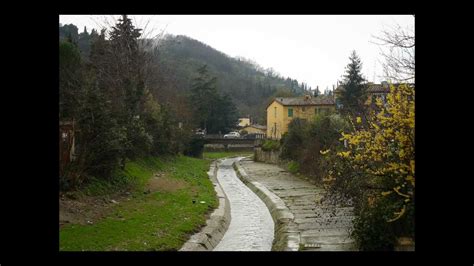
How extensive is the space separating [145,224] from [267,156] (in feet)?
90.4

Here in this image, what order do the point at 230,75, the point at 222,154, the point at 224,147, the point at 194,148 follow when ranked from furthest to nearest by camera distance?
1. the point at 230,75
2. the point at 224,147
3. the point at 222,154
4. the point at 194,148

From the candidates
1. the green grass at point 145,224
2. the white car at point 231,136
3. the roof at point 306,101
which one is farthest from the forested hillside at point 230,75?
the green grass at point 145,224

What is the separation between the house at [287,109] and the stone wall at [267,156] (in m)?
3.28

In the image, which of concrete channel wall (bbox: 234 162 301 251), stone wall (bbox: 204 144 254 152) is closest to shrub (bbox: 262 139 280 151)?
stone wall (bbox: 204 144 254 152)

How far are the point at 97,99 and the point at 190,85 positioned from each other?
41.8m

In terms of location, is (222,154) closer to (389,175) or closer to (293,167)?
(293,167)

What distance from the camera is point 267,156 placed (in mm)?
Answer: 38156

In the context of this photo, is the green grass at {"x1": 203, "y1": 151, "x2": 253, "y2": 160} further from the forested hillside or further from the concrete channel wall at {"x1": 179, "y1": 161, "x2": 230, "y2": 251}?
the concrete channel wall at {"x1": 179, "y1": 161, "x2": 230, "y2": 251}

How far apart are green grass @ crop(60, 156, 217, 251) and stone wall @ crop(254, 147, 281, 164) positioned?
1765cm

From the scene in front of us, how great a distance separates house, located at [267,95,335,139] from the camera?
4166 centimetres

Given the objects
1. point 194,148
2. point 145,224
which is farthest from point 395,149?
point 194,148
